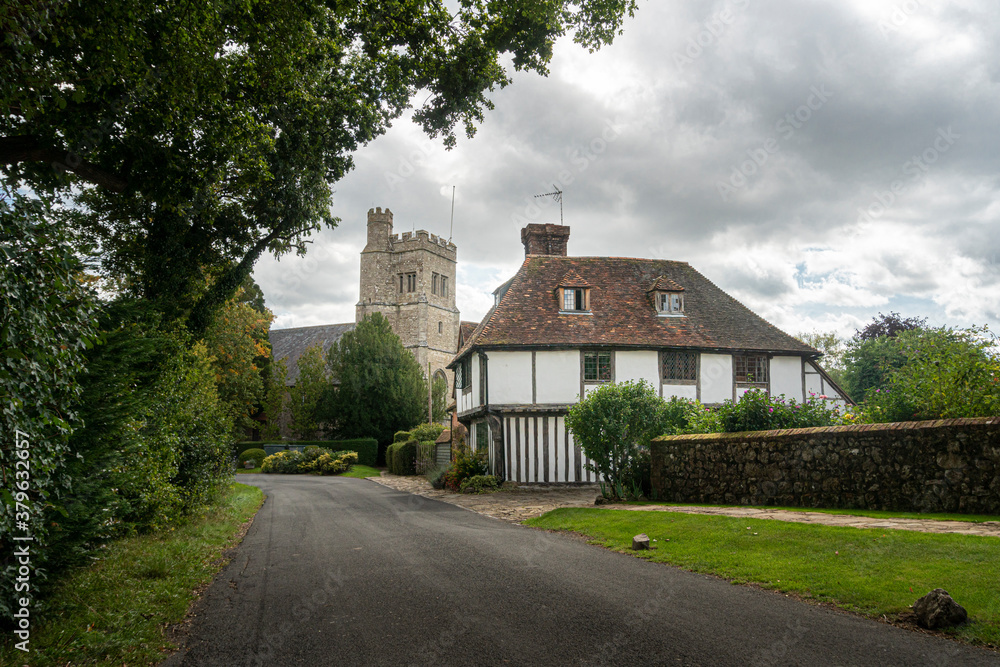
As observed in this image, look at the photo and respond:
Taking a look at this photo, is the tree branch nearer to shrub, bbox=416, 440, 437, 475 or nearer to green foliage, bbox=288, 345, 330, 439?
shrub, bbox=416, 440, 437, 475

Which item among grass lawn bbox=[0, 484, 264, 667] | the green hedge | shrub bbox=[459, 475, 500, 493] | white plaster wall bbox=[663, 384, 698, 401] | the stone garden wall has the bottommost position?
the green hedge

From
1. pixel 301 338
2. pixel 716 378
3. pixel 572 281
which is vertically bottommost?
pixel 716 378

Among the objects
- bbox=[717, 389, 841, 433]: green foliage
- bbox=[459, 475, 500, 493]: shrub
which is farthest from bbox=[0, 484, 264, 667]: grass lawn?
bbox=[459, 475, 500, 493]: shrub

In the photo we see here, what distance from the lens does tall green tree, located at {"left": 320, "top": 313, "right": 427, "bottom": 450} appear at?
1635 inches

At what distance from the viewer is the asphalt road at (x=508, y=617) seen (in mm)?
4535

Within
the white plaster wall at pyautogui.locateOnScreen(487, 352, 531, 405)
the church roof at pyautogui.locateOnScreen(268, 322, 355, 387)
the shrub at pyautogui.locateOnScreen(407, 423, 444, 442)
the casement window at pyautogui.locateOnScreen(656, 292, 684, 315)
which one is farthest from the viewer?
the church roof at pyautogui.locateOnScreen(268, 322, 355, 387)

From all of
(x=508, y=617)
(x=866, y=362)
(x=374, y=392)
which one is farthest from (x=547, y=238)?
(x=508, y=617)

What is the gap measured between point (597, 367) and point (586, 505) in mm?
7871

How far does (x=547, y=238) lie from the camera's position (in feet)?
94.2

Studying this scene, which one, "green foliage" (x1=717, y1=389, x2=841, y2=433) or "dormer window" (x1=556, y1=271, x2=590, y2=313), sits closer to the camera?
"green foliage" (x1=717, y1=389, x2=841, y2=433)

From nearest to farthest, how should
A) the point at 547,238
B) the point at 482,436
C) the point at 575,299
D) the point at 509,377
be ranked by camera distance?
the point at 509,377 → the point at 482,436 → the point at 575,299 → the point at 547,238

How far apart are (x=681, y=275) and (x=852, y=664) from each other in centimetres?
2358

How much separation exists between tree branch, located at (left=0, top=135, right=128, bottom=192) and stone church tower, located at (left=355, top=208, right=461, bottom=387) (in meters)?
49.1

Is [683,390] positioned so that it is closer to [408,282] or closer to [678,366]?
[678,366]
